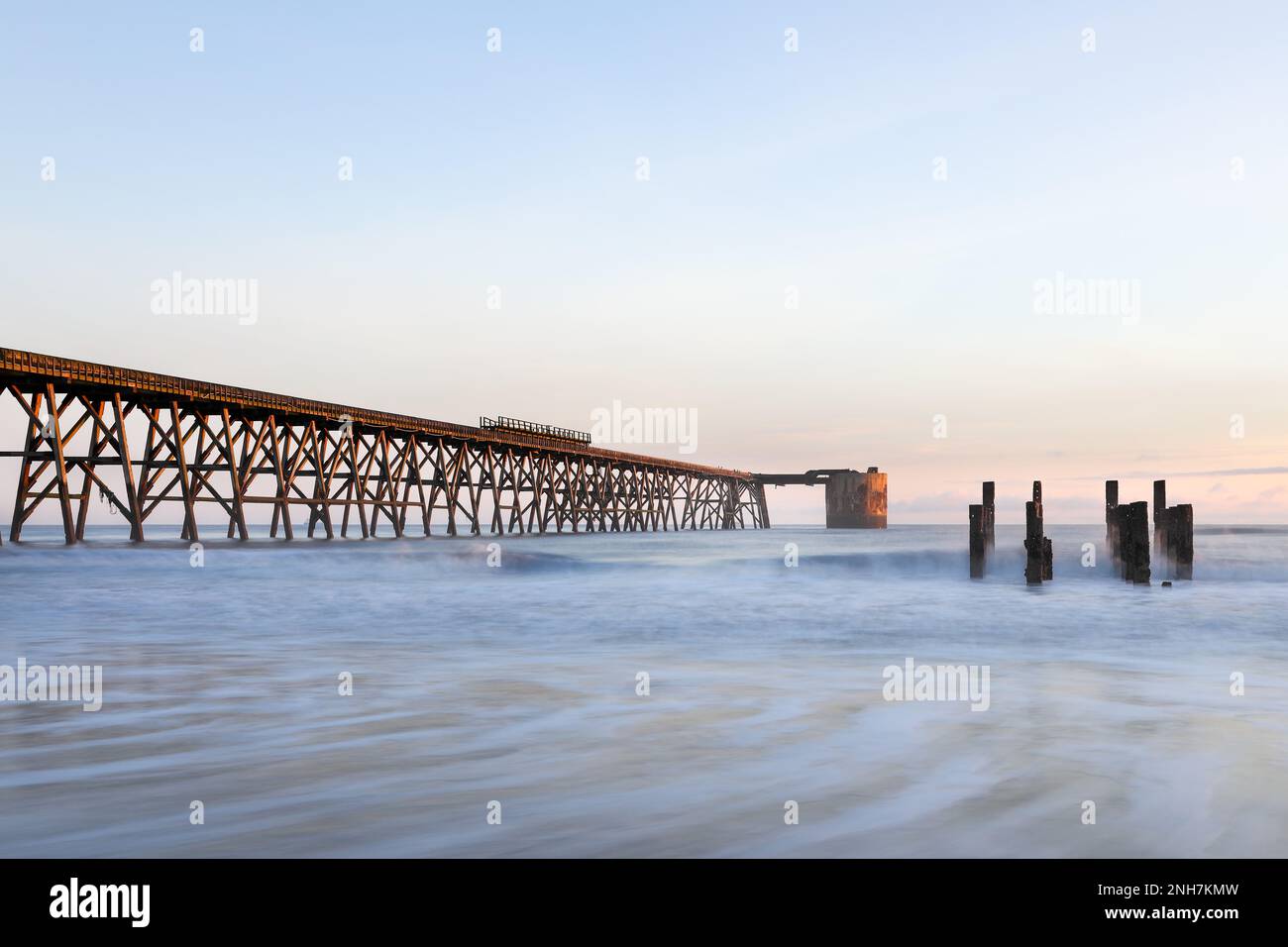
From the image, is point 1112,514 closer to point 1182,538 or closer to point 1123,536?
point 1123,536

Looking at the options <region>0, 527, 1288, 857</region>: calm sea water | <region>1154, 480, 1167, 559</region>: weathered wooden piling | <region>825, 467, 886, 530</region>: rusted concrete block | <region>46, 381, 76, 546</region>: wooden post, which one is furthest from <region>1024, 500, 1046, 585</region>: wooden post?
<region>825, 467, 886, 530</region>: rusted concrete block

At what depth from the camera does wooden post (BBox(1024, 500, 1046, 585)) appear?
2395 cm

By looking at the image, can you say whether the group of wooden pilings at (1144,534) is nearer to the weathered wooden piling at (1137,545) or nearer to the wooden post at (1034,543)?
the weathered wooden piling at (1137,545)

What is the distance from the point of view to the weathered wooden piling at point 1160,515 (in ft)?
87.1

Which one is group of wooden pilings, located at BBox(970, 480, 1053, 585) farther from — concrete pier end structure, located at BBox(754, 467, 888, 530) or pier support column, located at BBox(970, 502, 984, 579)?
concrete pier end structure, located at BBox(754, 467, 888, 530)

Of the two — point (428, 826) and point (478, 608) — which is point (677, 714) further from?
point (478, 608)

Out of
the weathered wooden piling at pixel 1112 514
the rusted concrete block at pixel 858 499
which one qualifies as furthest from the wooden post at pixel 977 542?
the rusted concrete block at pixel 858 499

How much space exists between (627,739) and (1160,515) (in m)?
27.0

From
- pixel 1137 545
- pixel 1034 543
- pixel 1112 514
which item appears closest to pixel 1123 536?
pixel 1137 545

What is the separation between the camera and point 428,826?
4.34 meters

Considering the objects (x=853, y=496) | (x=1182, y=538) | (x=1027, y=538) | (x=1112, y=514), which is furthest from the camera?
(x=853, y=496)

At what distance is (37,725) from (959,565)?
34294mm

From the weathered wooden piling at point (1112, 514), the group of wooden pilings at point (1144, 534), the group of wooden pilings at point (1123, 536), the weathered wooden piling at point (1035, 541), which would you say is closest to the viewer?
the weathered wooden piling at point (1035, 541)

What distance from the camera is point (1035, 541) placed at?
975 inches
